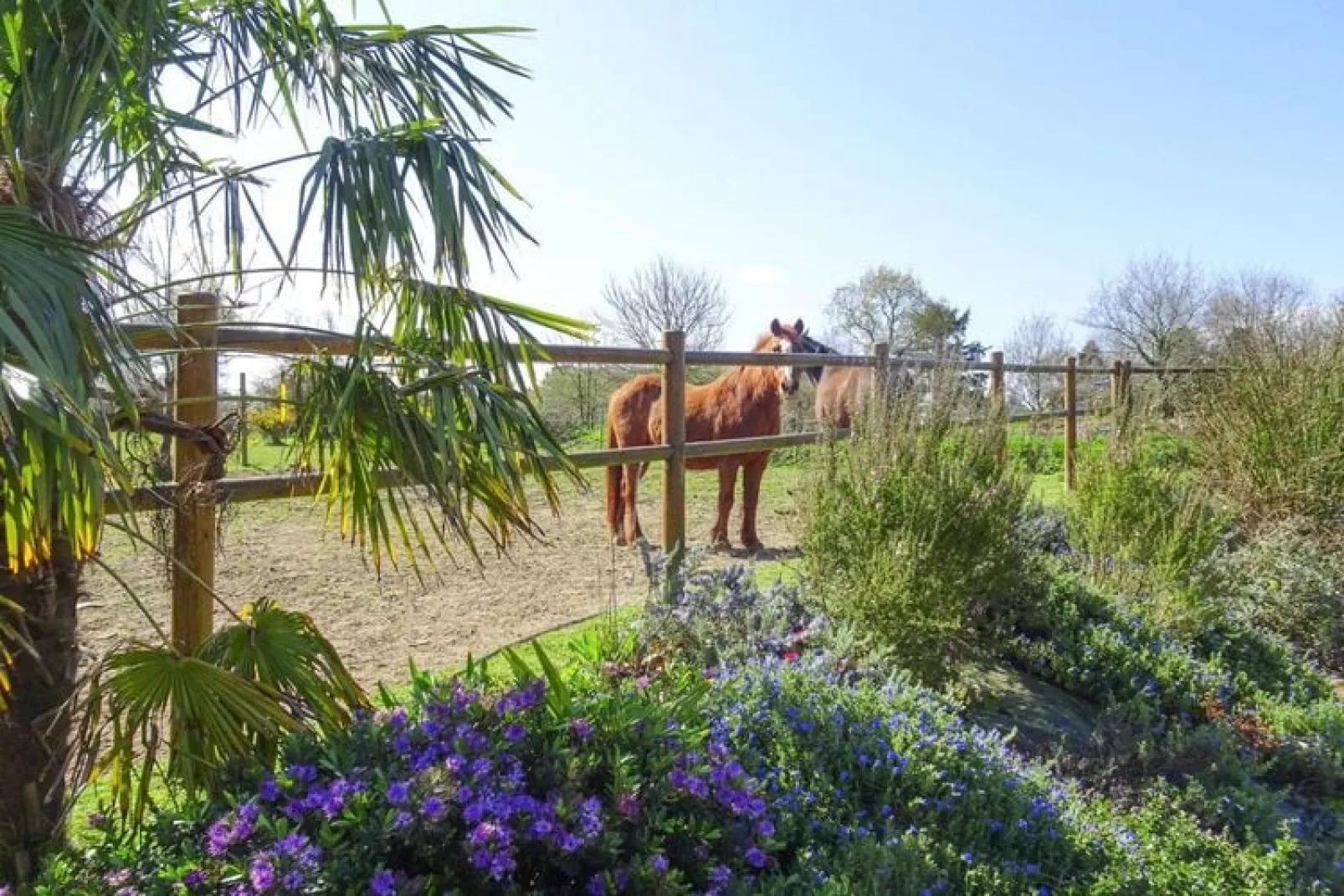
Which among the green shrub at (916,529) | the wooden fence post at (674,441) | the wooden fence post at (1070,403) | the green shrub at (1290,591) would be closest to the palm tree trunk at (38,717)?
the green shrub at (916,529)

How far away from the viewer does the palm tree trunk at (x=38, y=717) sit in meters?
2.17

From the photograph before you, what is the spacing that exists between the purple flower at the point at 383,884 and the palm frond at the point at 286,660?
605mm

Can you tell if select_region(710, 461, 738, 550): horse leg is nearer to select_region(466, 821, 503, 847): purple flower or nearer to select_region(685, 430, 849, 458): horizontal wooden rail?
select_region(685, 430, 849, 458): horizontal wooden rail

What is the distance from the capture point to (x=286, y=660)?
225cm

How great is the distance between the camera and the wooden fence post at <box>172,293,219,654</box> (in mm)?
2760

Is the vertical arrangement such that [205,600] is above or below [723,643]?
above

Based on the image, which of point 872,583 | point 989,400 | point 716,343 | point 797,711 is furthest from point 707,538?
point 716,343

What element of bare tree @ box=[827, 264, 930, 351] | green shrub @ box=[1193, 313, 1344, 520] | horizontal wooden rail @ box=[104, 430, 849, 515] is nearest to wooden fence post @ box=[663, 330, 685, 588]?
horizontal wooden rail @ box=[104, 430, 849, 515]

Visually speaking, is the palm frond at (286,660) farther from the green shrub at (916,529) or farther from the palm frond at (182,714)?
the green shrub at (916,529)

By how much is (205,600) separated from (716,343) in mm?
24568

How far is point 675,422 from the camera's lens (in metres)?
5.25

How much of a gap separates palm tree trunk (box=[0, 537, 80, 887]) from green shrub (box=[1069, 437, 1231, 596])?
4.90 metres

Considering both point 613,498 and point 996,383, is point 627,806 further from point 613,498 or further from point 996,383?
point 613,498

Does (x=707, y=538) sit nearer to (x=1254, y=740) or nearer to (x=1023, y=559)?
(x=1023, y=559)
